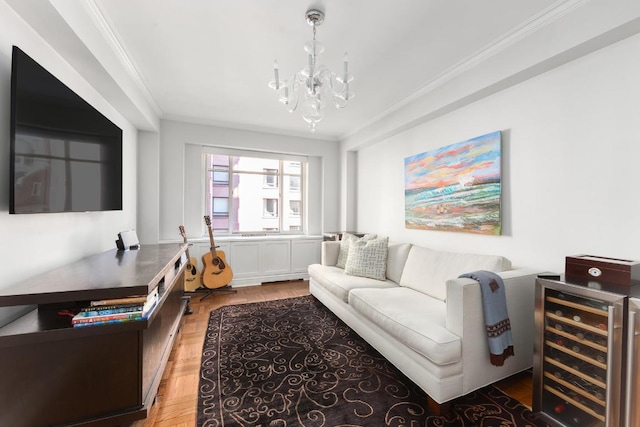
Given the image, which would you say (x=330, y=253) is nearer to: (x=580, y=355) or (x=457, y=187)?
(x=457, y=187)

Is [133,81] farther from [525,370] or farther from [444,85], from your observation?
[525,370]

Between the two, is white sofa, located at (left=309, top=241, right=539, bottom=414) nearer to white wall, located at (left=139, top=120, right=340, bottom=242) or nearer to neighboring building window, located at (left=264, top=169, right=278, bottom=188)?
white wall, located at (left=139, top=120, right=340, bottom=242)

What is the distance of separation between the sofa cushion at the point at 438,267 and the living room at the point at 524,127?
0.34 m

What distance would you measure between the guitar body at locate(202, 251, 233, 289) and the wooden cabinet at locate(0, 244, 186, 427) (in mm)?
2276

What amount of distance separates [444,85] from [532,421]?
2.68 m

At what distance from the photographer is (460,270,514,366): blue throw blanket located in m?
1.63

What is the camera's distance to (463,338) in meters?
1.59

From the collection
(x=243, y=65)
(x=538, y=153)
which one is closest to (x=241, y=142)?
(x=243, y=65)

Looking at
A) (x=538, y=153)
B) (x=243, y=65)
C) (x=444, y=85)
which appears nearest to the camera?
(x=538, y=153)

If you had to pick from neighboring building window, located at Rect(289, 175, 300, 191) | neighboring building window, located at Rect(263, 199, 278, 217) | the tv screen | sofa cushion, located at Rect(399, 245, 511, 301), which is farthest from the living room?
neighboring building window, located at Rect(263, 199, 278, 217)

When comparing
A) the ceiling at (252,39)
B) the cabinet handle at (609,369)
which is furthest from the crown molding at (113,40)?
the cabinet handle at (609,369)

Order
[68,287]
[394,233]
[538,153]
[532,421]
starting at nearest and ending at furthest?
[68,287]
[532,421]
[538,153]
[394,233]

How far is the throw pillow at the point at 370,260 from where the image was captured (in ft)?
9.70

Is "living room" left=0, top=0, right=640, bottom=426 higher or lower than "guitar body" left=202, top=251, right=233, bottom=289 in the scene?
higher
